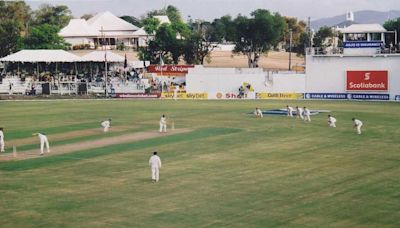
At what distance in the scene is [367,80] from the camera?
78.1m

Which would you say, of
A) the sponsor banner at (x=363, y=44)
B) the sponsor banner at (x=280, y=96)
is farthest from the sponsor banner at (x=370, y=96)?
the sponsor banner at (x=280, y=96)

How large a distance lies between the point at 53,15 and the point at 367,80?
4664 inches

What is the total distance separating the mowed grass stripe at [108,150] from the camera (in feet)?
113

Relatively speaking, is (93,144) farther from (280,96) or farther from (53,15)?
(53,15)

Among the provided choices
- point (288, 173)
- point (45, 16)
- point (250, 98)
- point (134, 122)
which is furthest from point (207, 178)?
point (45, 16)

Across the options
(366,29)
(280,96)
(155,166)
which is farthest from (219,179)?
(366,29)

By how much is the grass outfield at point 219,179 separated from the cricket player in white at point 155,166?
0.29m

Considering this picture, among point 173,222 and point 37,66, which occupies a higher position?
point 37,66

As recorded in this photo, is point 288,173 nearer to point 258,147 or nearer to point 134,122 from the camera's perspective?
point 258,147

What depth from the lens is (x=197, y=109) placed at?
67688mm

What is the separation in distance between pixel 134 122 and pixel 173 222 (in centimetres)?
3319

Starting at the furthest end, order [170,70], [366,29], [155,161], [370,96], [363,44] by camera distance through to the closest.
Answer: [170,70] < [366,29] < [363,44] < [370,96] < [155,161]

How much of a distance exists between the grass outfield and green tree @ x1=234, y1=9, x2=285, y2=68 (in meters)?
63.6

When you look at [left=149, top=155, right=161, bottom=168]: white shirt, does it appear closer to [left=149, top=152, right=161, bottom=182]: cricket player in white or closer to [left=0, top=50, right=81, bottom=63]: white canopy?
[left=149, top=152, right=161, bottom=182]: cricket player in white
